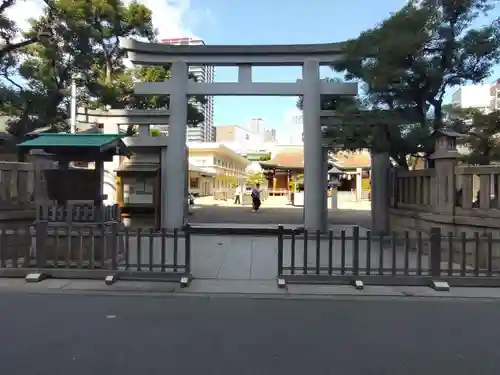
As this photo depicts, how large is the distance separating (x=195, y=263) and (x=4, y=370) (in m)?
5.45

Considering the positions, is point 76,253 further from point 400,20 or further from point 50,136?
point 400,20

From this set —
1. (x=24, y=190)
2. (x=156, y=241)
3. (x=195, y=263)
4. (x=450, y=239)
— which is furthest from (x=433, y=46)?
(x=24, y=190)

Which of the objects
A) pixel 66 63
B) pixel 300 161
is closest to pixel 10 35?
pixel 66 63

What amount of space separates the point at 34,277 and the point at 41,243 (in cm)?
62

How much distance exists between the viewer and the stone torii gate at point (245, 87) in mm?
14062

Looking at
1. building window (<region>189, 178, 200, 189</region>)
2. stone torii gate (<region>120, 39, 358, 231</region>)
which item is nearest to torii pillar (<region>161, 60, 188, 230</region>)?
stone torii gate (<region>120, 39, 358, 231</region>)

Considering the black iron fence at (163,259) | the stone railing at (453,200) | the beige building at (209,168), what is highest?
the beige building at (209,168)

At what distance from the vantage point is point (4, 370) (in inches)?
162

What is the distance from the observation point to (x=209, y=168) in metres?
47.8

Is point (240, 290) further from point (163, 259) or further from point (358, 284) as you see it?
point (358, 284)

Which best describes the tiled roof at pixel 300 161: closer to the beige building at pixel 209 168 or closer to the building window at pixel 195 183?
the beige building at pixel 209 168

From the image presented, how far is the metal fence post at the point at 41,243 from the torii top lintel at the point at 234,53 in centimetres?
786

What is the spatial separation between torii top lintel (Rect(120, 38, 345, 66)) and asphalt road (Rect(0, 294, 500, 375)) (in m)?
9.22

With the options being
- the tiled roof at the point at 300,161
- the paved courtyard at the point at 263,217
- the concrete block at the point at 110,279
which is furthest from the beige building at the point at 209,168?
the concrete block at the point at 110,279
